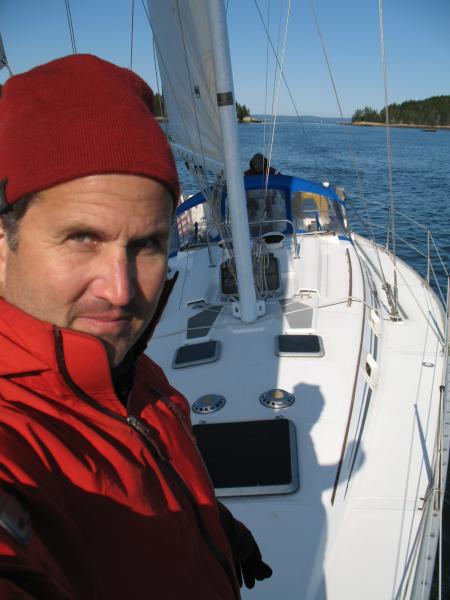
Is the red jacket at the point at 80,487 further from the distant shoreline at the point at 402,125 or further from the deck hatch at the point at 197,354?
the distant shoreline at the point at 402,125

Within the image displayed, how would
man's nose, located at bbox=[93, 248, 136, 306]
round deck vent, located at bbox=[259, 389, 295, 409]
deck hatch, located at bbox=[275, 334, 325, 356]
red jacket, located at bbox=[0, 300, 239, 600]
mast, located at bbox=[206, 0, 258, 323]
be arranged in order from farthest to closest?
1. deck hatch, located at bbox=[275, 334, 325, 356]
2. mast, located at bbox=[206, 0, 258, 323]
3. round deck vent, located at bbox=[259, 389, 295, 409]
4. man's nose, located at bbox=[93, 248, 136, 306]
5. red jacket, located at bbox=[0, 300, 239, 600]

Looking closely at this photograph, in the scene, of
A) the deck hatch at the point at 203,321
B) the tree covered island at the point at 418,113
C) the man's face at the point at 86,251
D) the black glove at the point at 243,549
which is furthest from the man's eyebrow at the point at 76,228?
the tree covered island at the point at 418,113

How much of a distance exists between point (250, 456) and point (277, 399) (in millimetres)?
594

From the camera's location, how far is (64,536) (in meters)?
0.76

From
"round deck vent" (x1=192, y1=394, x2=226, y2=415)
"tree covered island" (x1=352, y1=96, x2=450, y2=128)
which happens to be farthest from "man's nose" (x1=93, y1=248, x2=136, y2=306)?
"tree covered island" (x1=352, y1=96, x2=450, y2=128)

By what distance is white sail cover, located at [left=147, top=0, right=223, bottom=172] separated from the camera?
15.2 feet

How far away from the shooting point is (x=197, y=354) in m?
3.78

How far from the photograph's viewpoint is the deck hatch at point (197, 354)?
3676mm

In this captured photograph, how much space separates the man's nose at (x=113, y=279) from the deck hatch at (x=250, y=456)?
1.78 metres

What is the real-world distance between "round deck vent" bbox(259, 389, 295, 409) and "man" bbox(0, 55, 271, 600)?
206cm

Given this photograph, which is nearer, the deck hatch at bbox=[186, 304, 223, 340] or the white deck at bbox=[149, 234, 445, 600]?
the white deck at bbox=[149, 234, 445, 600]

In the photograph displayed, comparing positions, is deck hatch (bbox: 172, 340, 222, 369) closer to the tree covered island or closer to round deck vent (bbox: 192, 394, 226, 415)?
round deck vent (bbox: 192, 394, 226, 415)

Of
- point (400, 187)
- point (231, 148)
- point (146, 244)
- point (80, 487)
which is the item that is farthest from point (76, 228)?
point (400, 187)

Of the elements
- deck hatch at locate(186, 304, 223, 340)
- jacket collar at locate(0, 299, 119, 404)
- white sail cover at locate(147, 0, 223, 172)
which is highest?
white sail cover at locate(147, 0, 223, 172)
